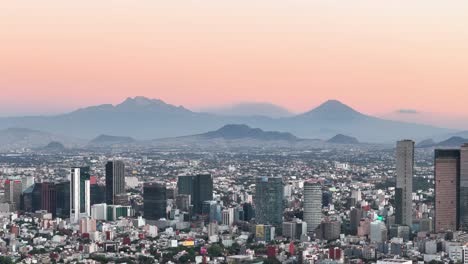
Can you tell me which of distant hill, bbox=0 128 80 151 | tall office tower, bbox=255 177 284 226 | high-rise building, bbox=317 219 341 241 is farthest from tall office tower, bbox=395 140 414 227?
distant hill, bbox=0 128 80 151

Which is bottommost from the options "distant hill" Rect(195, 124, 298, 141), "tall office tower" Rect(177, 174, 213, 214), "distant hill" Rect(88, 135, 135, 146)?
"tall office tower" Rect(177, 174, 213, 214)

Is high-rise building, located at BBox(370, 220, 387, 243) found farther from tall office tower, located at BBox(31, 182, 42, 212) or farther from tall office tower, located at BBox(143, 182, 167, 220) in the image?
tall office tower, located at BBox(31, 182, 42, 212)

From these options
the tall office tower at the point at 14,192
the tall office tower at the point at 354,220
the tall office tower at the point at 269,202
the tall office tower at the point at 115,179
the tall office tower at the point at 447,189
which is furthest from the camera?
the tall office tower at the point at 115,179

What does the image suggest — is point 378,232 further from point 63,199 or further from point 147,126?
point 147,126

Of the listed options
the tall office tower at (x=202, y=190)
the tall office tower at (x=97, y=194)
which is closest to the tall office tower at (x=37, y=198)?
the tall office tower at (x=97, y=194)

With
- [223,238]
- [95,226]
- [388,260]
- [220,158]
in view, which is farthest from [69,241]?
[220,158]

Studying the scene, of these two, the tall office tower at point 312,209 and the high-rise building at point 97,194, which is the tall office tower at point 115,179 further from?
the tall office tower at point 312,209
